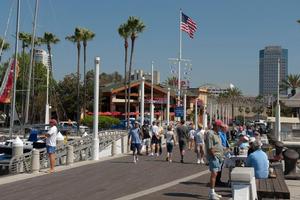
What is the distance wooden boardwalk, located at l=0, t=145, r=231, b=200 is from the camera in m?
12.5

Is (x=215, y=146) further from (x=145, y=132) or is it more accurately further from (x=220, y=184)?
(x=145, y=132)

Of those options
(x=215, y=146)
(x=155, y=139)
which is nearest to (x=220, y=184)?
(x=215, y=146)

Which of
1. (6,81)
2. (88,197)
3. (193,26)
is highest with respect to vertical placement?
(193,26)

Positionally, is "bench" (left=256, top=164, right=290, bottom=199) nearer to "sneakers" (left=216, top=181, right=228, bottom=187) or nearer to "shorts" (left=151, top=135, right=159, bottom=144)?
"sneakers" (left=216, top=181, right=228, bottom=187)

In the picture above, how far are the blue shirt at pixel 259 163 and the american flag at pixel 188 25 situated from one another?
119 feet

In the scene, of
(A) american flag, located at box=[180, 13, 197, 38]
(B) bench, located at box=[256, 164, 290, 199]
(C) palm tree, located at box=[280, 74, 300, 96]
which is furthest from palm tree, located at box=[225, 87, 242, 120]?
(B) bench, located at box=[256, 164, 290, 199]

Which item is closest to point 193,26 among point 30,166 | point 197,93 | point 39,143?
point 39,143

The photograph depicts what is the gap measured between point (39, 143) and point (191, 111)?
68649mm

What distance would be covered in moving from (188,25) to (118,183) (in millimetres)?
34150

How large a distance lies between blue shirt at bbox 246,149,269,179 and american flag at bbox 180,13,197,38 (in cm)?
3638

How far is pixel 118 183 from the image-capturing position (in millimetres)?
14547

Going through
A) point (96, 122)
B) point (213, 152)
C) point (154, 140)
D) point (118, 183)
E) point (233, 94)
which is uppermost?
point (233, 94)

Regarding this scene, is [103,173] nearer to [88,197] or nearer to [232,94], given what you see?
[88,197]

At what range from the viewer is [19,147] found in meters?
21.6
